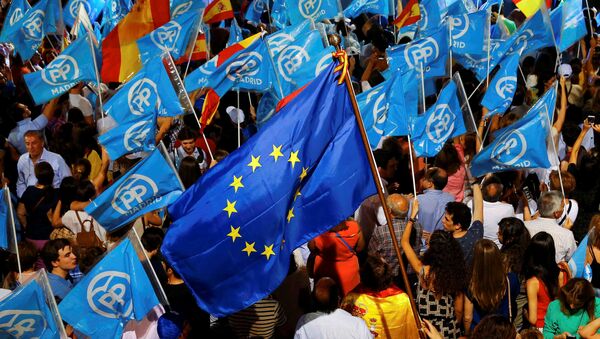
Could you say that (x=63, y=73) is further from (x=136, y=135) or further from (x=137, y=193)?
(x=137, y=193)

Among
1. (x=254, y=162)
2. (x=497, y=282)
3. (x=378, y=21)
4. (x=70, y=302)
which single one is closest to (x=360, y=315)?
(x=497, y=282)

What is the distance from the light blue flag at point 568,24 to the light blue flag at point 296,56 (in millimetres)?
4568

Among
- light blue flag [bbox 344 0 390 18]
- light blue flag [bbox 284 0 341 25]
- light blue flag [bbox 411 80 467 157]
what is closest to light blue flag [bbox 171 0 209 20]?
light blue flag [bbox 284 0 341 25]

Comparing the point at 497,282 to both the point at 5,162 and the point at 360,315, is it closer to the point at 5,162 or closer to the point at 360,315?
the point at 360,315

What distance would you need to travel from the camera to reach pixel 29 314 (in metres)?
6.95

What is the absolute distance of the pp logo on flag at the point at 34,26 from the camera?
14594 mm

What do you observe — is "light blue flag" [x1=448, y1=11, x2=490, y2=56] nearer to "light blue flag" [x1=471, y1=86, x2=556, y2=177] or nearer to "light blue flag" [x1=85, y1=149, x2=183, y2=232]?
"light blue flag" [x1=471, y1=86, x2=556, y2=177]

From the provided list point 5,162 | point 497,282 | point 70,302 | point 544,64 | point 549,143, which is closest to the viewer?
point 70,302

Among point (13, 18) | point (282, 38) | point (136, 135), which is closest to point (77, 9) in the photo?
point (13, 18)

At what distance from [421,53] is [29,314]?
25.3 feet

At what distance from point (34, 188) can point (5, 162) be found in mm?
2847

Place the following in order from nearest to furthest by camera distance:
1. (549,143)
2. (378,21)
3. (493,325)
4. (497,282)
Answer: (493,325) < (497,282) < (549,143) < (378,21)

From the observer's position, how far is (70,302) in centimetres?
746

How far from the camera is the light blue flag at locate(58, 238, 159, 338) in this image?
7473 millimetres
